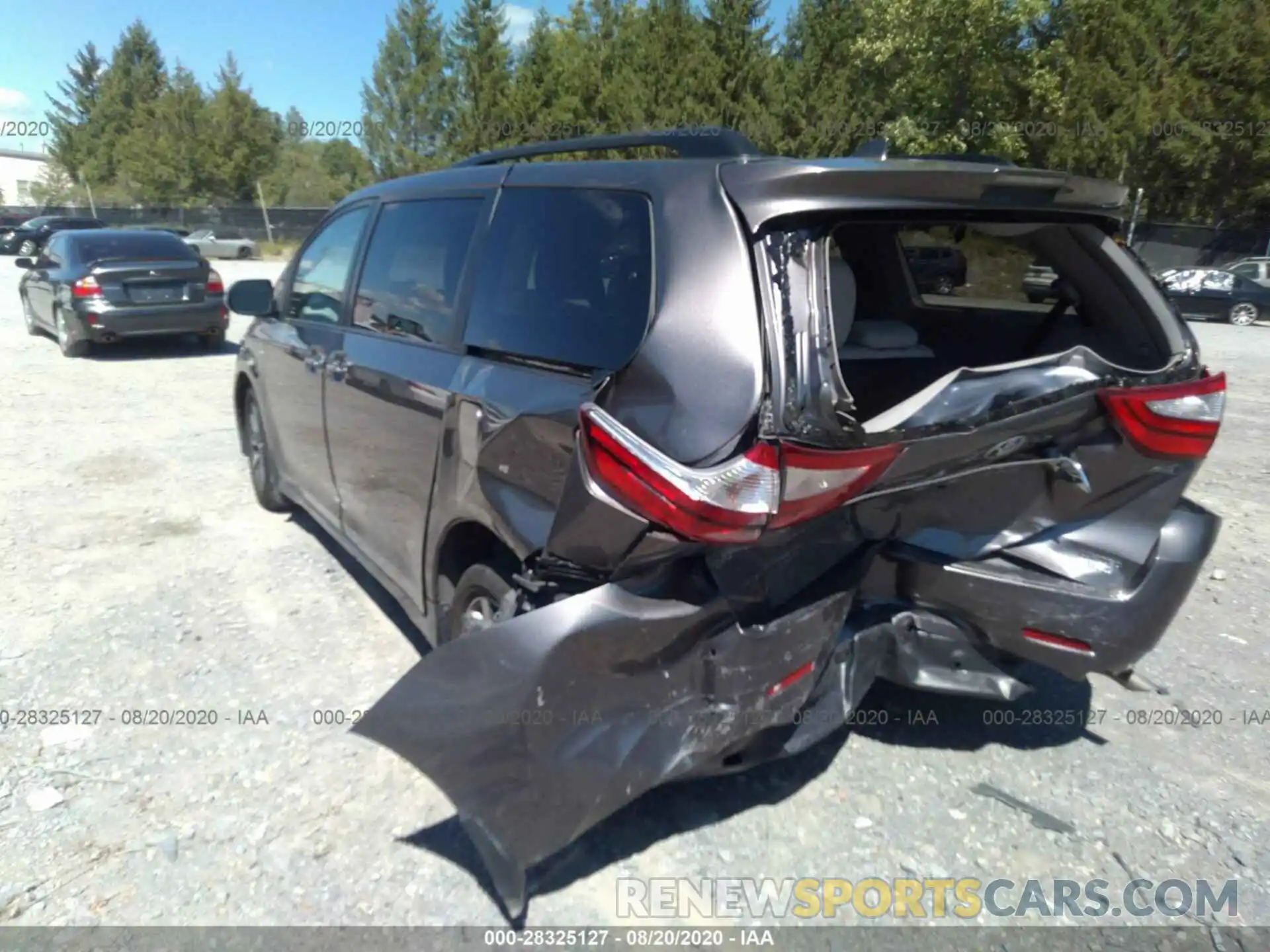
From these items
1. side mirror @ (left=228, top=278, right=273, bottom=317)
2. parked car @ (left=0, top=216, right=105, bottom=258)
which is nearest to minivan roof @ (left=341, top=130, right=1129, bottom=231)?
side mirror @ (left=228, top=278, right=273, bottom=317)

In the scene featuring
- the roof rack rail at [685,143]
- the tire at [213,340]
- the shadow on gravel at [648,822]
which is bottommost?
the tire at [213,340]

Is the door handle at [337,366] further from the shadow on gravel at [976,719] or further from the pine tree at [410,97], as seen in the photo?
the pine tree at [410,97]

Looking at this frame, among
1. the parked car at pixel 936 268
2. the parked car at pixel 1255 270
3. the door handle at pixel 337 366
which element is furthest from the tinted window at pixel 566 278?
the parked car at pixel 1255 270

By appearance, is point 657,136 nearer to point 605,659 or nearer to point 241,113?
point 605,659

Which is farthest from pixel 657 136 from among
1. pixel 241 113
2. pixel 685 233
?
pixel 241 113

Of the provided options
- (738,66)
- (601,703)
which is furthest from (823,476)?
(738,66)

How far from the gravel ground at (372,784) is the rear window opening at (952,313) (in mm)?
1288

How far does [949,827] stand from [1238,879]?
31.5 inches

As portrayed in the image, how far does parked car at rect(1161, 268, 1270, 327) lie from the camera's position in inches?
926

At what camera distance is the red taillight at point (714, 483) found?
7.31ft

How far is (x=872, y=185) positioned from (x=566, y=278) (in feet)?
3.14

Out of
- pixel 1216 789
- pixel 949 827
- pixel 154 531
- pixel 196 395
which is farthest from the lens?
pixel 196 395

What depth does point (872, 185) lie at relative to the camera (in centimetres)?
243

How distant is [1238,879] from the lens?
284cm
